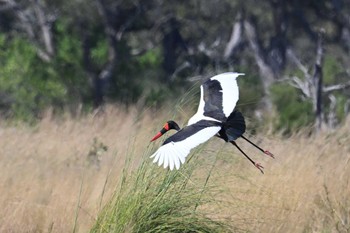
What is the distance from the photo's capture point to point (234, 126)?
6625mm

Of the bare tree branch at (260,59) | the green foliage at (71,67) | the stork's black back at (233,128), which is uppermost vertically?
the bare tree branch at (260,59)

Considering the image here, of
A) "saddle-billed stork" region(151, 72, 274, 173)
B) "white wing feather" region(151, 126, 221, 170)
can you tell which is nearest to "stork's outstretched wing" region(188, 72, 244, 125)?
"saddle-billed stork" region(151, 72, 274, 173)

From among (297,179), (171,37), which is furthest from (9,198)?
(171,37)

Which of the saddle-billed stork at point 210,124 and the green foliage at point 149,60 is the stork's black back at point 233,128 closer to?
the saddle-billed stork at point 210,124

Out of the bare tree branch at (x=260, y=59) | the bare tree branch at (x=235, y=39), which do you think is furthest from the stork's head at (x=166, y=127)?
the bare tree branch at (x=235, y=39)

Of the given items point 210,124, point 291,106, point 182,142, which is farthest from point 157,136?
point 291,106

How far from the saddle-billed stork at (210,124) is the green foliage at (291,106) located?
307 inches

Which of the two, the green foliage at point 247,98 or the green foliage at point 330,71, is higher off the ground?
the green foliage at point 330,71

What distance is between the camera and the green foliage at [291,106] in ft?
51.0

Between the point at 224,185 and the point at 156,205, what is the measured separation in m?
0.67

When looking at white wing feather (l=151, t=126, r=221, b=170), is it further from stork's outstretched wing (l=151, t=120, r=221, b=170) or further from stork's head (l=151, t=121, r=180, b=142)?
stork's head (l=151, t=121, r=180, b=142)

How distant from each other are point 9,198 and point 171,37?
21.7 m

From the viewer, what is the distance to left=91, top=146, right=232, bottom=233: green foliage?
5879 millimetres

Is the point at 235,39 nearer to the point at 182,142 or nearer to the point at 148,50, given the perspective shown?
the point at 148,50
